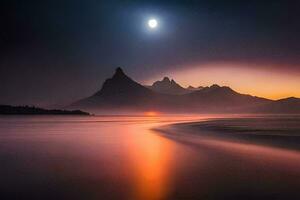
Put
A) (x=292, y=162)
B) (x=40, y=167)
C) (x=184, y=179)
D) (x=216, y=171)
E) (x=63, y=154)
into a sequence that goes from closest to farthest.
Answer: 1. (x=184, y=179)
2. (x=216, y=171)
3. (x=40, y=167)
4. (x=292, y=162)
5. (x=63, y=154)

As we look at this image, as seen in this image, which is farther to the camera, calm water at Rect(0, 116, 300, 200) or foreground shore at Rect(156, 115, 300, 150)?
foreground shore at Rect(156, 115, 300, 150)

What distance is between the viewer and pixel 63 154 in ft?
60.6

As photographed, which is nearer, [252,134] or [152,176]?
[152,176]

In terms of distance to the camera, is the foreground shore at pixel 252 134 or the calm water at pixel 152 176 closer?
the calm water at pixel 152 176

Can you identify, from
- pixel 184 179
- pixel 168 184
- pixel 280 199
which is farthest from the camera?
pixel 184 179

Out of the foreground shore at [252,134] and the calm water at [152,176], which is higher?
the foreground shore at [252,134]

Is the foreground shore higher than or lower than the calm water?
higher

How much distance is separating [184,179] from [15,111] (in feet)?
570

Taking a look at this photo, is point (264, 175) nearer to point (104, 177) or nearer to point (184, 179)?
point (184, 179)

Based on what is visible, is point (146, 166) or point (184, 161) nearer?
point (146, 166)

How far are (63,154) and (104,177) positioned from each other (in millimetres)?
7175

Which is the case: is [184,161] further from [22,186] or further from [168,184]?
[22,186]

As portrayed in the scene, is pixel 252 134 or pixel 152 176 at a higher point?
pixel 252 134

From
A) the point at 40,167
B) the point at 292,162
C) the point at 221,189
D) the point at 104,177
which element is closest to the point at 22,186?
the point at 104,177
